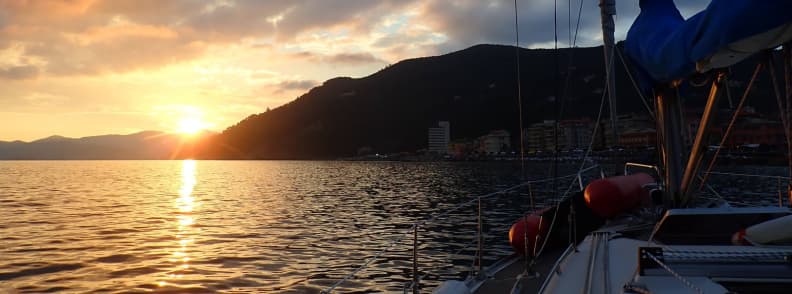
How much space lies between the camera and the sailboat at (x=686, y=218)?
15.4ft

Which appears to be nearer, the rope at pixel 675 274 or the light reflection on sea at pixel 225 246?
the rope at pixel 675 274

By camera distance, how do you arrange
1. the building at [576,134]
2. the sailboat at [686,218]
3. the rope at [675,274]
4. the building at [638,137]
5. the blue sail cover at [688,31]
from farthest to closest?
the building at [576,134] < the building at [638,137] < the sailboat at [686,218] < the blue sail cover at [688,31] < the rope at [675,274]

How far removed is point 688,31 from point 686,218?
2.24 meters

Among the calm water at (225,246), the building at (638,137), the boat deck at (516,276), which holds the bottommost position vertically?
the calm water at (225,246)

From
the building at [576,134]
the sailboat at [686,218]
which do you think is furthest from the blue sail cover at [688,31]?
the building at [576,134]

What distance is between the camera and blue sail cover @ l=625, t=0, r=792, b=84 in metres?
4.52

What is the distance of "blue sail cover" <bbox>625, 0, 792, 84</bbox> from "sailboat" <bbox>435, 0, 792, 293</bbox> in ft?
0.04

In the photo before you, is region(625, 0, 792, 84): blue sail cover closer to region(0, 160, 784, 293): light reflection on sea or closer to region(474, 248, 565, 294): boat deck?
region(474, 248, 565, 294): boat deck

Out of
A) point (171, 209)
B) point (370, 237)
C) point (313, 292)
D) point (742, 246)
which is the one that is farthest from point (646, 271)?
point (171, 209)

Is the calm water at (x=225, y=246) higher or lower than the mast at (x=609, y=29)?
lower

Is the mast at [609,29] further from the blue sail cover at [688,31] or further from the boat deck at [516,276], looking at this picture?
the blue sail cover at [688,31]

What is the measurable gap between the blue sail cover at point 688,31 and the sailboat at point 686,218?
11mm

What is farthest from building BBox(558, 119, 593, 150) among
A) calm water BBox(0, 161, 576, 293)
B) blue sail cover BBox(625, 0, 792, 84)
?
blue sail cover BBox(625, 0, 792, 84)

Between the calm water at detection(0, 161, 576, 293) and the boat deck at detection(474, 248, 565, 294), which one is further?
the calm water at detection(0, 161, 576, 293)
